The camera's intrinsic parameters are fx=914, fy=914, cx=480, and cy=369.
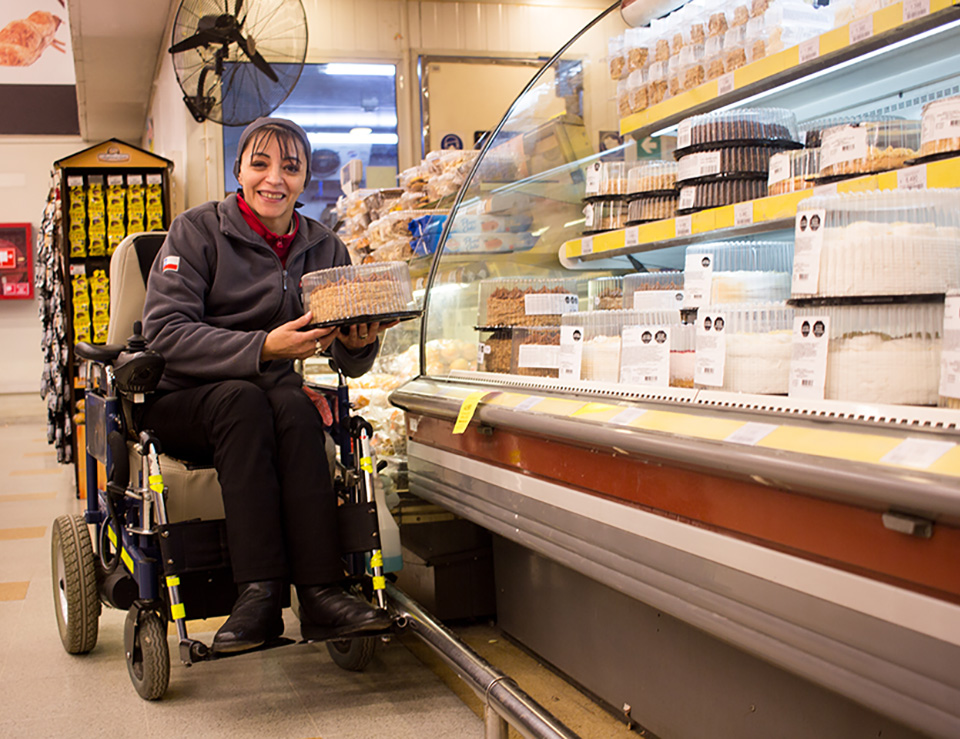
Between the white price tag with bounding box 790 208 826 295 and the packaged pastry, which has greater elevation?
the packaged pastry

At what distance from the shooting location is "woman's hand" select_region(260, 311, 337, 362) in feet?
7.41

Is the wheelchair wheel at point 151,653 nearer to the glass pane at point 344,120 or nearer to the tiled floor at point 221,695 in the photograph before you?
the tiled floor at point 221,695

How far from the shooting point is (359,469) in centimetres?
239

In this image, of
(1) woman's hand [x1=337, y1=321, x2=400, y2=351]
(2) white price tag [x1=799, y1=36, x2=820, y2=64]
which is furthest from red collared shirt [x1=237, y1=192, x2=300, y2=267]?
(2) white price tag [x1=799, y1=36, x2=820, y2=64]

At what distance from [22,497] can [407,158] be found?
10.8ft

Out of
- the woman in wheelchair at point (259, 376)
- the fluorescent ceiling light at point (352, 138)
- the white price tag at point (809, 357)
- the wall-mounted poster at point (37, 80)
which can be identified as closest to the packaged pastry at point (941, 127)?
the white price tag at point (809, 357)

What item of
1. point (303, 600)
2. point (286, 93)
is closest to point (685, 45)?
point (303, 600)

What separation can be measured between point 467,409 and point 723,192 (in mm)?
855

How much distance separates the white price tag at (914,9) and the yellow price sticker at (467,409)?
1.28 metres

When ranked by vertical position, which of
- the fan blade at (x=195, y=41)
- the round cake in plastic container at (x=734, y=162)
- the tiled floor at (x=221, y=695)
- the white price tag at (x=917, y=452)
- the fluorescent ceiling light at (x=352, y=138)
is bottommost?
the tiled floor at (x=221, y=695)

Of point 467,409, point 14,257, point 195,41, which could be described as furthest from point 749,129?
point 14,257

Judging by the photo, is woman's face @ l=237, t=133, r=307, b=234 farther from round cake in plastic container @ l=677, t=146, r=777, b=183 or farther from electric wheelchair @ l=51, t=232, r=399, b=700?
round cake in plastic container @ l=677, t=146, r=777, b=183

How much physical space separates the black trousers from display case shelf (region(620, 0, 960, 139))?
50.7 inches

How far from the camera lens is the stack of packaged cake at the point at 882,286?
1.38 m
